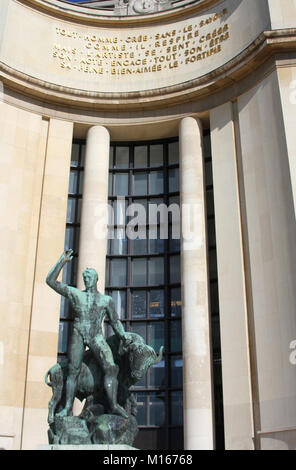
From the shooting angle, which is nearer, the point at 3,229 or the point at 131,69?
the point at 3,229

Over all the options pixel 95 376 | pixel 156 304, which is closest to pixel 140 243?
pixel 156 304

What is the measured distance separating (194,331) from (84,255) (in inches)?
214

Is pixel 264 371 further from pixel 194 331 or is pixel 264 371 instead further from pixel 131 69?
pixel 131 69

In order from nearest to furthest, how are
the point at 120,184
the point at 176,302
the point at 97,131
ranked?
1. the point at 176,302
2. the point at 97,131
3. the point at 120,184

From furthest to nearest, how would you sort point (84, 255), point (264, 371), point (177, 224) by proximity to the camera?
point (177, 224), point (84, 255), point (264, 371)

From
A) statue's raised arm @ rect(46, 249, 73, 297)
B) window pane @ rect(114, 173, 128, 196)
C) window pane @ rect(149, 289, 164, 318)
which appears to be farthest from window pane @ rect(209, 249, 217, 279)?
statue's raised arm @ rect(46, 249, 73, 297)

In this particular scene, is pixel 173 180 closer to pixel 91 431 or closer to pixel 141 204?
pixel 141 204

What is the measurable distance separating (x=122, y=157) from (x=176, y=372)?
34.8 ft

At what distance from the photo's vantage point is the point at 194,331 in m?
19.2

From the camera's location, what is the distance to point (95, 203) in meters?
21.8

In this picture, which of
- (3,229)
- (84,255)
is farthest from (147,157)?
(3,229)

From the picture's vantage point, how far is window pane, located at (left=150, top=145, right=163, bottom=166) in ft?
80.5

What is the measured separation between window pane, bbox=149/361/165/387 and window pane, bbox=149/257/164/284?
11.7ft

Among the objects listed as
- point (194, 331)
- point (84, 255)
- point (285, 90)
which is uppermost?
point (285, 90)
